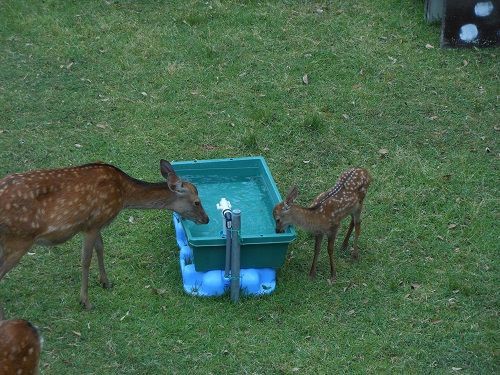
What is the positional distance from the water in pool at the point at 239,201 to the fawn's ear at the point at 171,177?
0.32 metres

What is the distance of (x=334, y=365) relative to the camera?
683 centimetres

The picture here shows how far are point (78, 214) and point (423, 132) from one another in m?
4.19

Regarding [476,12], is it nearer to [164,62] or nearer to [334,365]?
[164,62]

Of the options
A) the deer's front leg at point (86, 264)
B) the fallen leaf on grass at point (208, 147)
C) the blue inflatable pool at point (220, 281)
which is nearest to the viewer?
the deer's front leg at point (86, 264)

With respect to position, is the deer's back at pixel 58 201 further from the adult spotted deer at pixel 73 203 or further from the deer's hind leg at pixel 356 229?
the deer's hind leg at pixel 356 229

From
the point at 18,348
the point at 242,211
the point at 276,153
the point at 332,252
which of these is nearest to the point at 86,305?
the point at 242,211

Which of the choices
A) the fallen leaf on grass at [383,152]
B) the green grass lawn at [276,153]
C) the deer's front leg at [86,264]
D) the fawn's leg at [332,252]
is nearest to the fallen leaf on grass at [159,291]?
the green grass lawn at [276,153]

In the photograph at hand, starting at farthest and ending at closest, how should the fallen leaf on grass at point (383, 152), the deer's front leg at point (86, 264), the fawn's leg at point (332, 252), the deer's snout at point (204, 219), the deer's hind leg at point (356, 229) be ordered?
1. the fallen leaf on grass at point (383, 152)
2. the deer's hind leg at point (356, 229)
3. the deer's snout at point (204, 219)
4. the fawn's leg at point (332, 252)
5. the deer's front leg at point (86, 264)

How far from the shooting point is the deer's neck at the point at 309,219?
299 inches

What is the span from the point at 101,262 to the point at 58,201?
79cm

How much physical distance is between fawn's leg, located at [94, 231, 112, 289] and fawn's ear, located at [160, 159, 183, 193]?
0.69m

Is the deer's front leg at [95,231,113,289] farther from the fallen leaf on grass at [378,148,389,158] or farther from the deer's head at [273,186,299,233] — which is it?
the fallen leaf on grass at [378,148,389,158]

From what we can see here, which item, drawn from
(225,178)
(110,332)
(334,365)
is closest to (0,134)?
(225,178)

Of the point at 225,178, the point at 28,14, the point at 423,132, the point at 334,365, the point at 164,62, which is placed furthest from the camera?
the point at 28,14
